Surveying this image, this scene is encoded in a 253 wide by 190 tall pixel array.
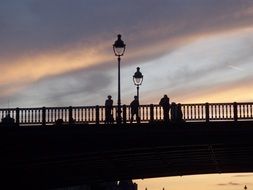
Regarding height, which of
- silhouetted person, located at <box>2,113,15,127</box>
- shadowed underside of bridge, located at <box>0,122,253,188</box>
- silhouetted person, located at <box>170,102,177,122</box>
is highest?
silhouetted person, located at <box>170,102,177,122</box>

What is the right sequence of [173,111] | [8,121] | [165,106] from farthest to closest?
[8,121]
[173,111]
[165,106]

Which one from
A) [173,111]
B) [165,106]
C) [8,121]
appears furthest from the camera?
[8,121]

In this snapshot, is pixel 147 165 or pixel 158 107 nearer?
pixel 158 107

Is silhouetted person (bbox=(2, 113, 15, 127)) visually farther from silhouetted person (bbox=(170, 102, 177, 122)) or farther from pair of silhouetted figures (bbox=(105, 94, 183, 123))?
silhouetted person (bbox=(170, 102, 177, 122))

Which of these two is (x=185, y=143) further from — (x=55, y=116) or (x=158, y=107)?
(x=55, y=116)

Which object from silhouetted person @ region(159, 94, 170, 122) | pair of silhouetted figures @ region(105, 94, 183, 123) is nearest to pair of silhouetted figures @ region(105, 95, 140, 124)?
pair of silhouetted figures @ region(105, 94, 183, 123)

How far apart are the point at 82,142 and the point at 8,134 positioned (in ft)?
14.5

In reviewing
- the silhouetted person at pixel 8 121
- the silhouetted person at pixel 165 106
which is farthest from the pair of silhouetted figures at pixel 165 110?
the silhouetted person at pixel 8 121

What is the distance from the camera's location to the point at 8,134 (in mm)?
48375

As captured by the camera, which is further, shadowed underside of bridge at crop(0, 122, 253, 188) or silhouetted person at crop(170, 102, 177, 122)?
silhouetted person at crop(170, 102, 177, 122)

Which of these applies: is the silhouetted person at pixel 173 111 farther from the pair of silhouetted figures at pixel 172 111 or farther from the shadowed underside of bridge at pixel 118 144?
the shadowed underside of bridge at pixel 118 144

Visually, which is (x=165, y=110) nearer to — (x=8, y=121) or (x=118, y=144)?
(x=118, y=144)

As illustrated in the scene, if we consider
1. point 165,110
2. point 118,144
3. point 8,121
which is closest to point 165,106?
point 165,110

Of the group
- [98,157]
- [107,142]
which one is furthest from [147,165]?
[107,142]
